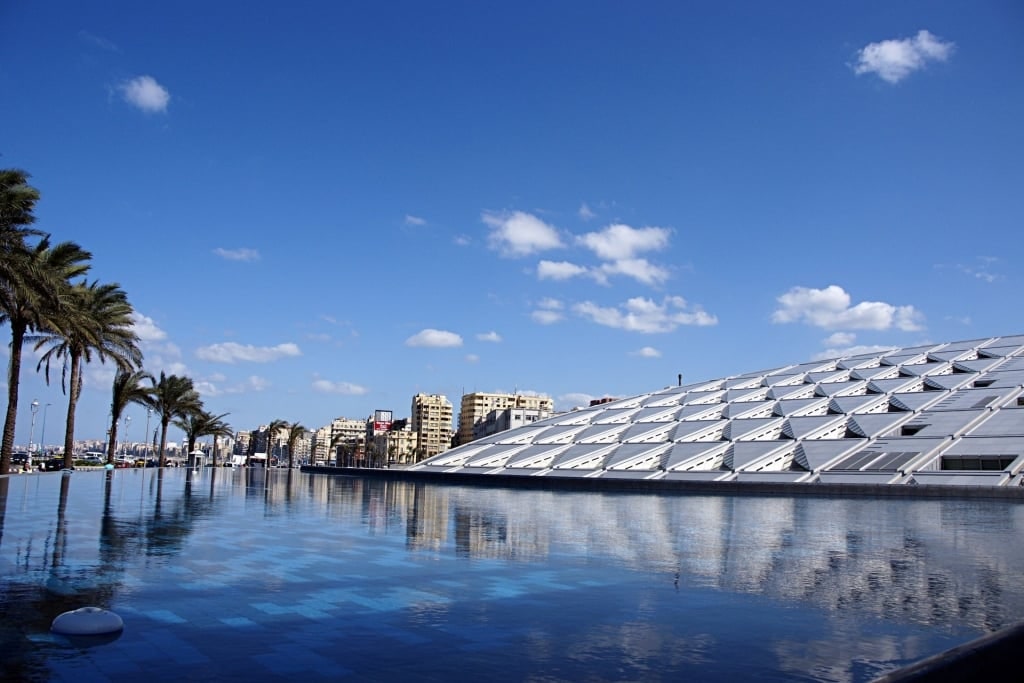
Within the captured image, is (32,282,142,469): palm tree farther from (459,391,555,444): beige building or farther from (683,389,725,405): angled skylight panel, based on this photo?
(459,391,555,444): beige building

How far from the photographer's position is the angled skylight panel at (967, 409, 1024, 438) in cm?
2205

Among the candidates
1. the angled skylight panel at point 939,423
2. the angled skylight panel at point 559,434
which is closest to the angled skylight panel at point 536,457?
the angled skylight panel at point 559,434

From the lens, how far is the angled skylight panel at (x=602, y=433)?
31.7 metres

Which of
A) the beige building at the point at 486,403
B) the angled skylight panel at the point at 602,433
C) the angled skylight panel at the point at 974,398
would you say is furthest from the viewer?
the beige building at the point at 486,403

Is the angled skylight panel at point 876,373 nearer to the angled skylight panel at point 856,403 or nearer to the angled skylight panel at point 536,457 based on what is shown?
the angled skylight panel at point 856,403

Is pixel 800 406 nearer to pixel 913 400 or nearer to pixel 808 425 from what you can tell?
pixel 808 425

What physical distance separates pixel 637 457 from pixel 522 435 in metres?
10.3

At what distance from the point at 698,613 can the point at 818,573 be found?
8.90 feet

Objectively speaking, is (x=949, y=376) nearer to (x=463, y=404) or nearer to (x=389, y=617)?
(x=389, y=617)

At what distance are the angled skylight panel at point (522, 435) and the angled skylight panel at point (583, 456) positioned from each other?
4.36 meters

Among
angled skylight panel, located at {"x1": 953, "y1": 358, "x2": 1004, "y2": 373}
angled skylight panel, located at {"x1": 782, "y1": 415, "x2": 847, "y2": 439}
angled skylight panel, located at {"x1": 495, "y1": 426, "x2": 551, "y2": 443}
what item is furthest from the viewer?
angled skylight panel, located at {"x1": 495, "y1": 426, "x2": 551, "y2": 443}

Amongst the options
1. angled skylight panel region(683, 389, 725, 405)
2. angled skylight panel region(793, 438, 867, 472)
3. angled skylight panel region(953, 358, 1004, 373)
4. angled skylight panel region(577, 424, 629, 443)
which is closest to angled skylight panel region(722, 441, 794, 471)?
angled skylight panel region(793, 438, 867, 472)

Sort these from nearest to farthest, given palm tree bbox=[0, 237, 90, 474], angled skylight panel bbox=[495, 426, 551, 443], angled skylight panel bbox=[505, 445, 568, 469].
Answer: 1. palm tree bbox=[0, 237, 90, 474]
2. angled skylight panel bbox=[505, 445, 568, 469]
3. angled skylight panel bbox=[495, 426, 551, 443]

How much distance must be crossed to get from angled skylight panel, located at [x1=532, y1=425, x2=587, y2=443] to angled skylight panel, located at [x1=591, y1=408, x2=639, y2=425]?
3.00 feet
